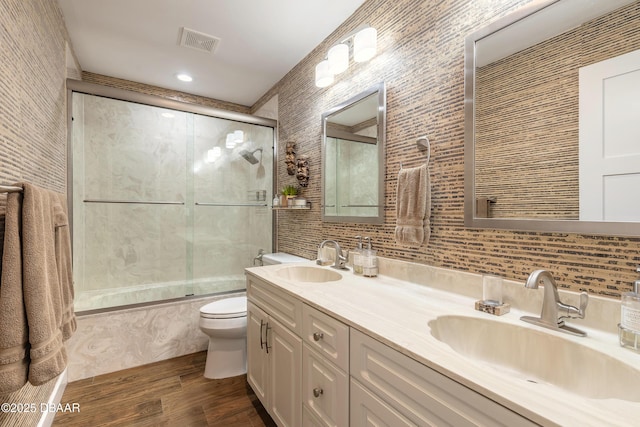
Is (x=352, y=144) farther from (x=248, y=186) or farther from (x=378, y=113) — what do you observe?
(x=248, y=186)

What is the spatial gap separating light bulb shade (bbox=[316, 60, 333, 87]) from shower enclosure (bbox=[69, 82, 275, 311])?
100 cm

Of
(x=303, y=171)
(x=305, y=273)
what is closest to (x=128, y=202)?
(x=303, y=171)

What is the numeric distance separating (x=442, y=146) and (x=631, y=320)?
842 millimetres

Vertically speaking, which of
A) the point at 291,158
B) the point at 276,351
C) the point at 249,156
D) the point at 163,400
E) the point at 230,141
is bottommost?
the point at 163,400

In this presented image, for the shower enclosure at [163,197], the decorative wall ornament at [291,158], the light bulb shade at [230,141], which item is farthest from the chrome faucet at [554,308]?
the light bulb shade at [230,141]

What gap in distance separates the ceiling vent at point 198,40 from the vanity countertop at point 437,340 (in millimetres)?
1760

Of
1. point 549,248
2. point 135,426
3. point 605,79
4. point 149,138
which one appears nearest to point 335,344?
point 549,248

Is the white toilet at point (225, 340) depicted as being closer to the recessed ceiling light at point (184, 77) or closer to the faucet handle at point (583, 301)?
the faucet handle at point (583, 301)

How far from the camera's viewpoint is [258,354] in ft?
5.30

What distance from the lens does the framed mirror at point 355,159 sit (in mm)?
1639

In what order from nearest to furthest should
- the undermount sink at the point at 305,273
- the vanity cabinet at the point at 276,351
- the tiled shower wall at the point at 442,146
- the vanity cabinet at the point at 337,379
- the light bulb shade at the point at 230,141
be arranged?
the vanity cabinet at the point at 337,379
the tiled shower wall at the point at 442,146
the vanity cabinet at the point at 276,351
the undermount sink at the point at 305,273
the light bulb shade at the point at 230,141

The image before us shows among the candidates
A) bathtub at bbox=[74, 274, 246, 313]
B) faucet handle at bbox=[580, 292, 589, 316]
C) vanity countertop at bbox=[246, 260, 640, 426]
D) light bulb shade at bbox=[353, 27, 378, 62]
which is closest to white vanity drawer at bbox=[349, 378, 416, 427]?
vanity countertop at bbox=[246, 260, 640, 426]

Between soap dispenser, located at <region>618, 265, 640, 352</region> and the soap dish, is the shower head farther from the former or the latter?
soap dispenser, located at <region>618, 265, 640, 352</region>

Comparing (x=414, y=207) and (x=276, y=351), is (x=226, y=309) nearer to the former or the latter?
(x=276, y=351)
